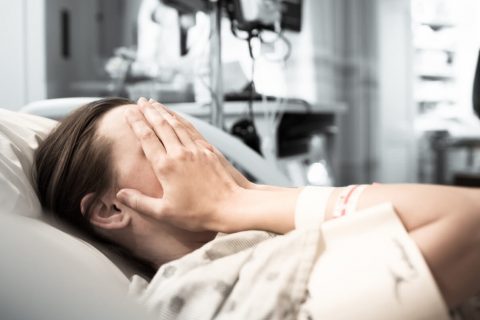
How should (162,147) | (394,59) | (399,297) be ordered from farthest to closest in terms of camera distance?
(394,59) < (162,147) < (399,297)

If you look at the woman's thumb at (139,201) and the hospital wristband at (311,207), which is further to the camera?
the woman's thumb at (139,201)

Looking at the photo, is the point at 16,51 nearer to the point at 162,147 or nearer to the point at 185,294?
the point at 162,147

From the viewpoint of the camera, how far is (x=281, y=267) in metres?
0.52

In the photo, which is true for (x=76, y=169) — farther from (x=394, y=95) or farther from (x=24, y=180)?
(x=394, y=95)

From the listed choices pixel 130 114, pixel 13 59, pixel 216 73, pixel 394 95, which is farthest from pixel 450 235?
pixel 394 95

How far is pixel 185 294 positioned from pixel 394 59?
14.5 ft

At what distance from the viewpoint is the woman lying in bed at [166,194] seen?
54 cm

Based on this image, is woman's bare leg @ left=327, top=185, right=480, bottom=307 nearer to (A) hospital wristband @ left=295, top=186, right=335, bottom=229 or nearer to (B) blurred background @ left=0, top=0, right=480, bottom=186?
(A) hospital wristband @ left=295, top=186, right=335, bottom=229

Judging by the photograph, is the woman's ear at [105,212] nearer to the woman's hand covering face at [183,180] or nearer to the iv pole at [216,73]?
the woman's hand covering face at [183,180]

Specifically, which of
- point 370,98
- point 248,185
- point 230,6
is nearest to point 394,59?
point 370,98

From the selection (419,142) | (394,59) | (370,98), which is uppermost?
(394,59)

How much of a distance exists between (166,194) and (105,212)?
13cm

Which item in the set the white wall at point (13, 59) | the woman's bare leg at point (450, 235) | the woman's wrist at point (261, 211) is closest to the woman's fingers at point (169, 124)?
the woman's wrist at point (261, 211)

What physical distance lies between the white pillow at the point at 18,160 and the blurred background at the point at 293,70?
800mm
